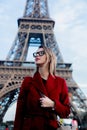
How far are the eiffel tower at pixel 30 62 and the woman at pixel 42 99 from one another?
119 feet

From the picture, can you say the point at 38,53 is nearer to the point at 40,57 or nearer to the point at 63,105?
the point at 40,57

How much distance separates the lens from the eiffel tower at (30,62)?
1700 inches

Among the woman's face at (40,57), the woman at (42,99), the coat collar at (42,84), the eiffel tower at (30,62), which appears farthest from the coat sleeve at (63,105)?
the eiffel tower at (30,62)

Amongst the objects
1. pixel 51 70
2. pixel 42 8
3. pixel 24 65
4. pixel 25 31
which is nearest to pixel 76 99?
pixel 24 65

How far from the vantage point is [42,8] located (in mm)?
52156

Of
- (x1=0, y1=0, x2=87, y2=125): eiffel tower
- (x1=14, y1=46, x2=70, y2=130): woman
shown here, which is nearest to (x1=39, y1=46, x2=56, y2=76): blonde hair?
(x1=14, y1=46, x2=70, y2=130): woman

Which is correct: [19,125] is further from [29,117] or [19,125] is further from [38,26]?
[38,26]

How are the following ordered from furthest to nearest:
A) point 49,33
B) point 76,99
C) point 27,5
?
point 27,5, point 49,33, point 76,99

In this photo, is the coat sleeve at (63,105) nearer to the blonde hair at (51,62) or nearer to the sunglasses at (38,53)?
the blonde hair at (51,62)

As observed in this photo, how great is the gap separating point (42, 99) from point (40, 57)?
0.52m

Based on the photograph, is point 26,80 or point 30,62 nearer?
point 26,80

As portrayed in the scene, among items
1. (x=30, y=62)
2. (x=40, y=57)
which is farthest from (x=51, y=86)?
(x=30, y=62)

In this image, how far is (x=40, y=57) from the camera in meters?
4.01

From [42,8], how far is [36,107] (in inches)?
1933
